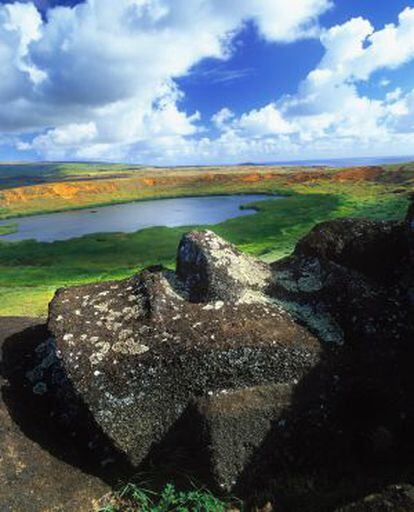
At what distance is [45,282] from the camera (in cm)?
4947

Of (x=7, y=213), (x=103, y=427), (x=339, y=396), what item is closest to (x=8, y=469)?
(x=103, y=427)

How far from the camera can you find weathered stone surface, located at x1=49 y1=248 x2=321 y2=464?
11.7 metres

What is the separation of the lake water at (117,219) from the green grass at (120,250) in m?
12.5

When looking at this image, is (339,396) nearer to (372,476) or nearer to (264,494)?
(372,476)

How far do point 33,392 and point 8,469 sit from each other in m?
2.37

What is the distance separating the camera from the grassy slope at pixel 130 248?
154ft

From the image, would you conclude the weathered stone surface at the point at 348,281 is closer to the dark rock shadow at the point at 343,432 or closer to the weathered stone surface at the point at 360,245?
the weathered stone surface at the point at 360,245

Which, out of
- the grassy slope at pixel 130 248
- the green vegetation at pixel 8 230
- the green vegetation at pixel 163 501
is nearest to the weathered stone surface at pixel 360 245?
the green vegetation at pixel 163 501

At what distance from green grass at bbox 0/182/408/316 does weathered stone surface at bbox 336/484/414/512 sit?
80.2 feet

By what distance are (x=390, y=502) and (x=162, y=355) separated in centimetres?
638

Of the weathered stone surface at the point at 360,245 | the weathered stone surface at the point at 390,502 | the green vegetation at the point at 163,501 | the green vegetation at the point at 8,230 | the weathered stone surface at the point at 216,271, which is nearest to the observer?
the weathered stone surface at the point at 390,502

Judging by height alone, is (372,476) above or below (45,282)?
above

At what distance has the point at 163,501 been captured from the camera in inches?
407

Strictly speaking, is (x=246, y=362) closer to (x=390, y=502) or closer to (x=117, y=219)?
(x=390, y=502)
